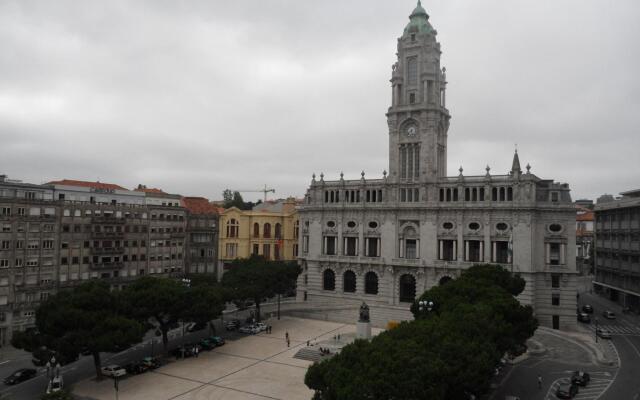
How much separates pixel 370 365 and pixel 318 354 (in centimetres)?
3294

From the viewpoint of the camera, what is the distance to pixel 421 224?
274 feet

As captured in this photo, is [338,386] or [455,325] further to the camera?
[455,325]

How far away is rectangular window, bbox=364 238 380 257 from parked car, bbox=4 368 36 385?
2149 inches

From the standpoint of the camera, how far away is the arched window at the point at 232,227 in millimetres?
108250

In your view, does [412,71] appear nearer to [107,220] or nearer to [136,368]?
[107,220]

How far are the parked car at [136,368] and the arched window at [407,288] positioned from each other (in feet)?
149

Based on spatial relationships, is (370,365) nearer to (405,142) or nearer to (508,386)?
(508,386)

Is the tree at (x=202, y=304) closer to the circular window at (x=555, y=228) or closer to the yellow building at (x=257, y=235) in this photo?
the yellow building at (x=257, y=235)

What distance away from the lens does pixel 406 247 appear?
85.8 meters

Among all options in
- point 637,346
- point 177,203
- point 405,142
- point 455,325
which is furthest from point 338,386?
point 177,203

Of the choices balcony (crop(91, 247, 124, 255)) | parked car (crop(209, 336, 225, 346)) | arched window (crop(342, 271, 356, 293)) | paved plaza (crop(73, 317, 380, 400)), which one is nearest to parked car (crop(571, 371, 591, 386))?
paved plaza (crop(73, 317, 380, 400))

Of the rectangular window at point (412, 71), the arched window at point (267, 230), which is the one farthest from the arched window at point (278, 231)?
the rectangular window at point (412, 71)

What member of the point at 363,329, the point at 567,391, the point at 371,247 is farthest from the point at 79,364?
the point at 567,391

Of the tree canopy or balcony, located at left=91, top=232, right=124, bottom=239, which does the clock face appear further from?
balcony, located at left=91, top=232, right=124, bottom=239
